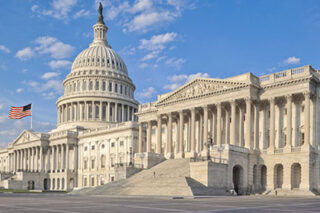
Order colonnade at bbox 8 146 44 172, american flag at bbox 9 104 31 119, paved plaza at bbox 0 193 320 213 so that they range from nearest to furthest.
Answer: paved plaza at bbox 0 193 320 213
american flag at bbox 9 104 31 119
colonnade at bbox 8 146 44 172

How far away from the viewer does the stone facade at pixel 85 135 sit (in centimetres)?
11456

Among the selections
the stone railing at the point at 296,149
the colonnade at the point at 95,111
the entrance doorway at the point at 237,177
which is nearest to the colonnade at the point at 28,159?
the colonnade at the point at 95,111

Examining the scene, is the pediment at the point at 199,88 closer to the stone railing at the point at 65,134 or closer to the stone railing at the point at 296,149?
the stone railing at the point at 296,149

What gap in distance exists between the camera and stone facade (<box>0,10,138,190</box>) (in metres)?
115

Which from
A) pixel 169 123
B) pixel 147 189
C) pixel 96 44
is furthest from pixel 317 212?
pixel 96 44

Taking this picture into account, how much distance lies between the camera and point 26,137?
13650 centimetres

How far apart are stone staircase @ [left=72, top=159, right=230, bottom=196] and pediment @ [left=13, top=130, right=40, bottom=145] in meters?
66.6

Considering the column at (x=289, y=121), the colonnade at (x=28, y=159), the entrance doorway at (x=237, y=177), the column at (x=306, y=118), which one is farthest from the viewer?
the colonnade at (x=28, y=159)

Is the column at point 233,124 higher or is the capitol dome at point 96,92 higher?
the capitol dome at point 96,92

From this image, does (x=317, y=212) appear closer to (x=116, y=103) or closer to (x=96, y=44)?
(x=116, y=103)

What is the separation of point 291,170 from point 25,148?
9537 cm

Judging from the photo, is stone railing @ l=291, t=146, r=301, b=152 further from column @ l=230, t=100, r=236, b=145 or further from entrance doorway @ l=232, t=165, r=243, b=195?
column @ l=230, t=100, r=236, b=145

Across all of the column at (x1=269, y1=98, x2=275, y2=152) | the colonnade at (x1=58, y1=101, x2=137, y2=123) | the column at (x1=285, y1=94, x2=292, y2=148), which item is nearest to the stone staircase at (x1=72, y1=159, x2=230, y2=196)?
the column at (x1=269, y1=98, x2=275, y2=152)

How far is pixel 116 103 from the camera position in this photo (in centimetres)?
14225
